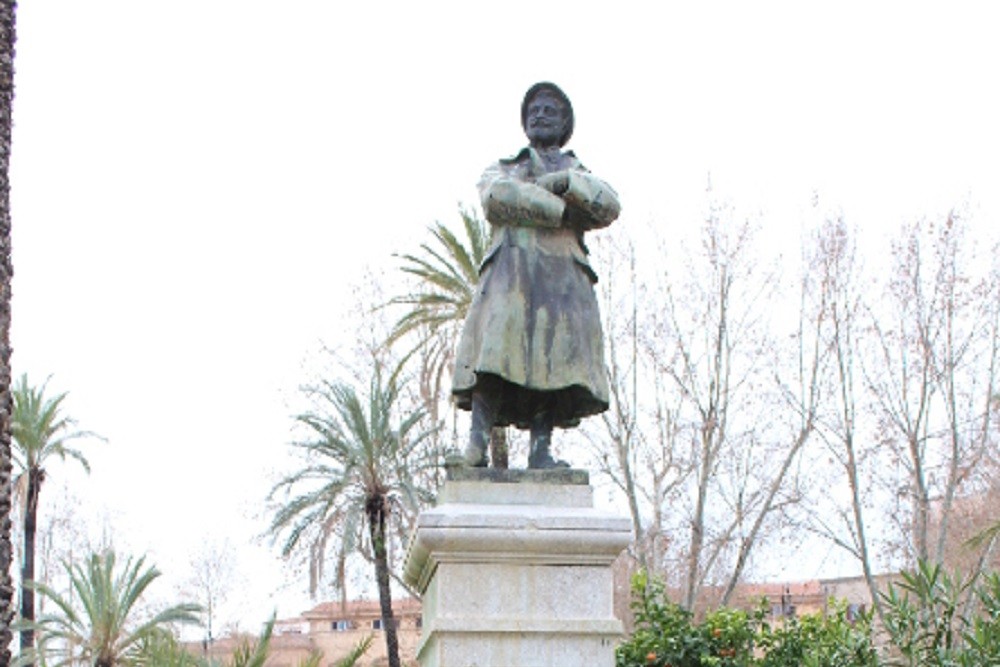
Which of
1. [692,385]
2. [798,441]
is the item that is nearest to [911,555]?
[798,441]

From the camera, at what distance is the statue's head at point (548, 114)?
656 cm

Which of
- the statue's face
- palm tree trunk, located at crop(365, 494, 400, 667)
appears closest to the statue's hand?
the statue's face

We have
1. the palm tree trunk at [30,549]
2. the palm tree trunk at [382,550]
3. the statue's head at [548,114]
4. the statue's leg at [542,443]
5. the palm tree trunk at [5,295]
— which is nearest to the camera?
the statue's leg at [542,443]

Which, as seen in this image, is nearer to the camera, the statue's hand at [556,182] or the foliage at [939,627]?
the statue's hand at [556,182]

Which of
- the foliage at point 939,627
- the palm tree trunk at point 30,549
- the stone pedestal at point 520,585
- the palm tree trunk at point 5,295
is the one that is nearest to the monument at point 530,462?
the stone pedestal at point 520,585

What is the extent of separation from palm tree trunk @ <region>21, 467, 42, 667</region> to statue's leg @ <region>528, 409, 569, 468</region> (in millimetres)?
20024

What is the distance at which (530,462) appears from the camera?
243 inches

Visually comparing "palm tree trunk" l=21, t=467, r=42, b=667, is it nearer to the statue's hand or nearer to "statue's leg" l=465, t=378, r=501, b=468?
"statue's leg" l=465, t=378, r=501, b=468

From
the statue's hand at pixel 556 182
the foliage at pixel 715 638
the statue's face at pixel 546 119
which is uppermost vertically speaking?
the statue's face at pixel 546 119

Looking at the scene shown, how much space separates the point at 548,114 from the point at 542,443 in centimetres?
174

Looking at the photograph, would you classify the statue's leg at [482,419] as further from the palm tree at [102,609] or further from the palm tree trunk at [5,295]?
the palm tree at [102,609]

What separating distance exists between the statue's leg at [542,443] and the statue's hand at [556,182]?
1.10 m

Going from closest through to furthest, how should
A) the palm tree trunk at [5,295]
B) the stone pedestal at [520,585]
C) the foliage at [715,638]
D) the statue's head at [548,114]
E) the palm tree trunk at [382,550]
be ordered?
the stone pedestal at [520,585] → the statue's head at [548,114] → the foliage at [715,638] → the palm tree trunk at [5,295] → the palm tree trunk at [382,550]

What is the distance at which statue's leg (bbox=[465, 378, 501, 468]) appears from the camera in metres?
6.03
